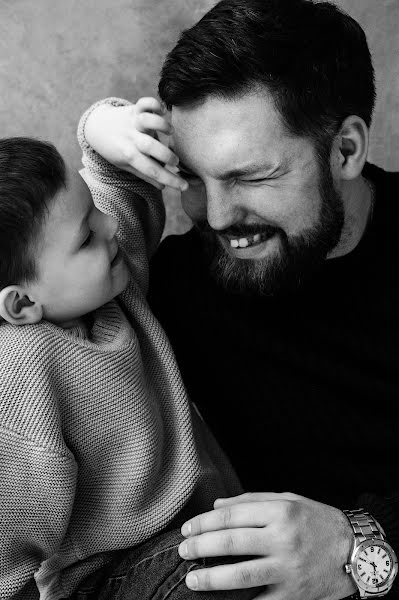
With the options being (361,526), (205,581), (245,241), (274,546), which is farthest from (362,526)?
(245,241)

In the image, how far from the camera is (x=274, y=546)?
4.35ft

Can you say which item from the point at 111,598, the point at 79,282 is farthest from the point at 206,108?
the point at 111,598

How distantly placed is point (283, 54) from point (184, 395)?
0.65m

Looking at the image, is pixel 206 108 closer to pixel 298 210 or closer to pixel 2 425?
pixel 298 210

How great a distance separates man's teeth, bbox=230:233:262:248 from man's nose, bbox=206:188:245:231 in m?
0.07

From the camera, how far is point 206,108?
1438 mm

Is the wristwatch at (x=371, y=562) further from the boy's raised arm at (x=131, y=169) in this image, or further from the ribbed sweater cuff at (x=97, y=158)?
the ribbed sweater cuff at (x=97, y=158)

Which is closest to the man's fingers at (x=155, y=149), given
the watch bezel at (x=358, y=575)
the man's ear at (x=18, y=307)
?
the man's ear at (x=18, y=307)

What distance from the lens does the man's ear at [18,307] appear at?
4.05 feet

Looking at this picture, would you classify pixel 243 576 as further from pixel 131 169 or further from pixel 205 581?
pixel 131 169

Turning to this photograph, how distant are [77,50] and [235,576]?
1325 mm

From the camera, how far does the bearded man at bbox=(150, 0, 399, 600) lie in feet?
4.57

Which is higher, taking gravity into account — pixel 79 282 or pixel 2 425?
pixel 79 282

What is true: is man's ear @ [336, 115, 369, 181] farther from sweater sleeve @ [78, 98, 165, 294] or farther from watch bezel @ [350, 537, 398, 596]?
watch bezel @ [350, 537, 398, 596]
